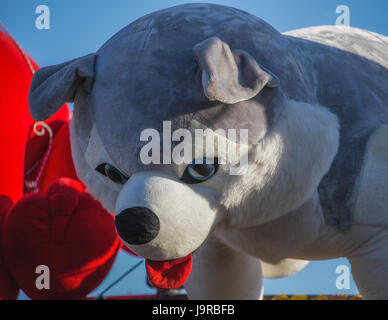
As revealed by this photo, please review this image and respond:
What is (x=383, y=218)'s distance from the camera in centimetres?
92

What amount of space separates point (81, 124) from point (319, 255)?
0.54 meters

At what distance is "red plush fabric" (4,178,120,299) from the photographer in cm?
134

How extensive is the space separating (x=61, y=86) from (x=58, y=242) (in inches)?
25.3

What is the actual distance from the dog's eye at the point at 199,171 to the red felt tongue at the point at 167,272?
0.15 m

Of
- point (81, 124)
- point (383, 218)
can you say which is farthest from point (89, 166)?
point (383, 218)

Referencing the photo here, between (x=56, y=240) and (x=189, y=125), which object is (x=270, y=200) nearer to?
(x=189, y=125)

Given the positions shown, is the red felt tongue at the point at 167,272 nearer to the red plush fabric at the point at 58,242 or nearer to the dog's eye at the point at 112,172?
the dog's eye at the point at 112,172

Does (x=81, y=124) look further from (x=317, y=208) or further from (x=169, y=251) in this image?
(x=317, y=208)

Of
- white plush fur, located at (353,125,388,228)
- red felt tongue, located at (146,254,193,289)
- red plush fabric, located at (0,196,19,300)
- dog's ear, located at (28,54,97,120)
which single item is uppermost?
dog's ear, located at (28,54,97,120)

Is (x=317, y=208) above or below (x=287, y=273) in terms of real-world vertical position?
above

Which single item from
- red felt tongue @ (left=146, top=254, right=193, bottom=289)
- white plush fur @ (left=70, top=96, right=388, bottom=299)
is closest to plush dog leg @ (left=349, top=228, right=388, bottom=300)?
white plush fur @ (left=70, top=96, right=388, bottom=299)

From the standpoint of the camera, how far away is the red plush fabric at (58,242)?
1341mm

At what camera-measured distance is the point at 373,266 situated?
37.8 inches

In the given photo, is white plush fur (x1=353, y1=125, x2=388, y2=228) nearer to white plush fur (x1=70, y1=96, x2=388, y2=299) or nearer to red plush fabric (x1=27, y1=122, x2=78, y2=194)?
white plush fur (x1=70, y1=96, x2=388, y2=299)
